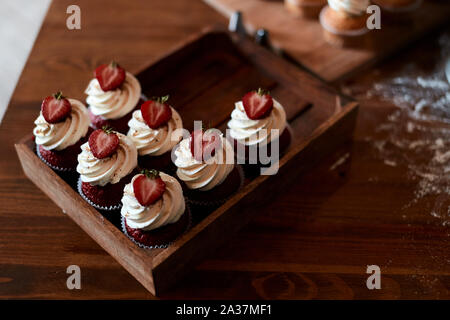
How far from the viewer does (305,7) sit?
2.62 meters

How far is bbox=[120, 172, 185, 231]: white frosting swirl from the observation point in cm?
171

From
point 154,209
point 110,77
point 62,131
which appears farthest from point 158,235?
point 110,77

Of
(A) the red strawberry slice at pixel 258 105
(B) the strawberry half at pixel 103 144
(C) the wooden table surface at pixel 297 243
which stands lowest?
(C) the wooden table surface at pixel 297 243

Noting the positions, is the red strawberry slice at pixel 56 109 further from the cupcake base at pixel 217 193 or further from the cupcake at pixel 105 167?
the cupcake base at pixel 217 193

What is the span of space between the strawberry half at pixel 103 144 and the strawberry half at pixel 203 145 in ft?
0.72

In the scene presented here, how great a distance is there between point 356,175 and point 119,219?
31.7 inches

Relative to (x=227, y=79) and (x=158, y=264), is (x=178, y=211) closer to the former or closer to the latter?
(x=158, y=264)

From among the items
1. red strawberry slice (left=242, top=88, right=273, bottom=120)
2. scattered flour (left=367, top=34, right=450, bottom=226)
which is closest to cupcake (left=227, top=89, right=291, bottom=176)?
red strawberry slice (left=242, top=88, right=273, bottom=120)

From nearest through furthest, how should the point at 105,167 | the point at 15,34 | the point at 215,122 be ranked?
the point at 105,167 < the point at 215,122 < the point at 15,34

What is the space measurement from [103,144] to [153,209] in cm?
24

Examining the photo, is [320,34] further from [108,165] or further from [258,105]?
[108,165]

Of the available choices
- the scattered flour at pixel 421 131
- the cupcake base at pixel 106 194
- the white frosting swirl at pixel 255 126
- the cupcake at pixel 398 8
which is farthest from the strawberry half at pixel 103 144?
the cupcake at pixel 398 8

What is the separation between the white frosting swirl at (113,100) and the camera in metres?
2.01

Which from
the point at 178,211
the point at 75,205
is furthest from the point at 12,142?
the point at 178,211
